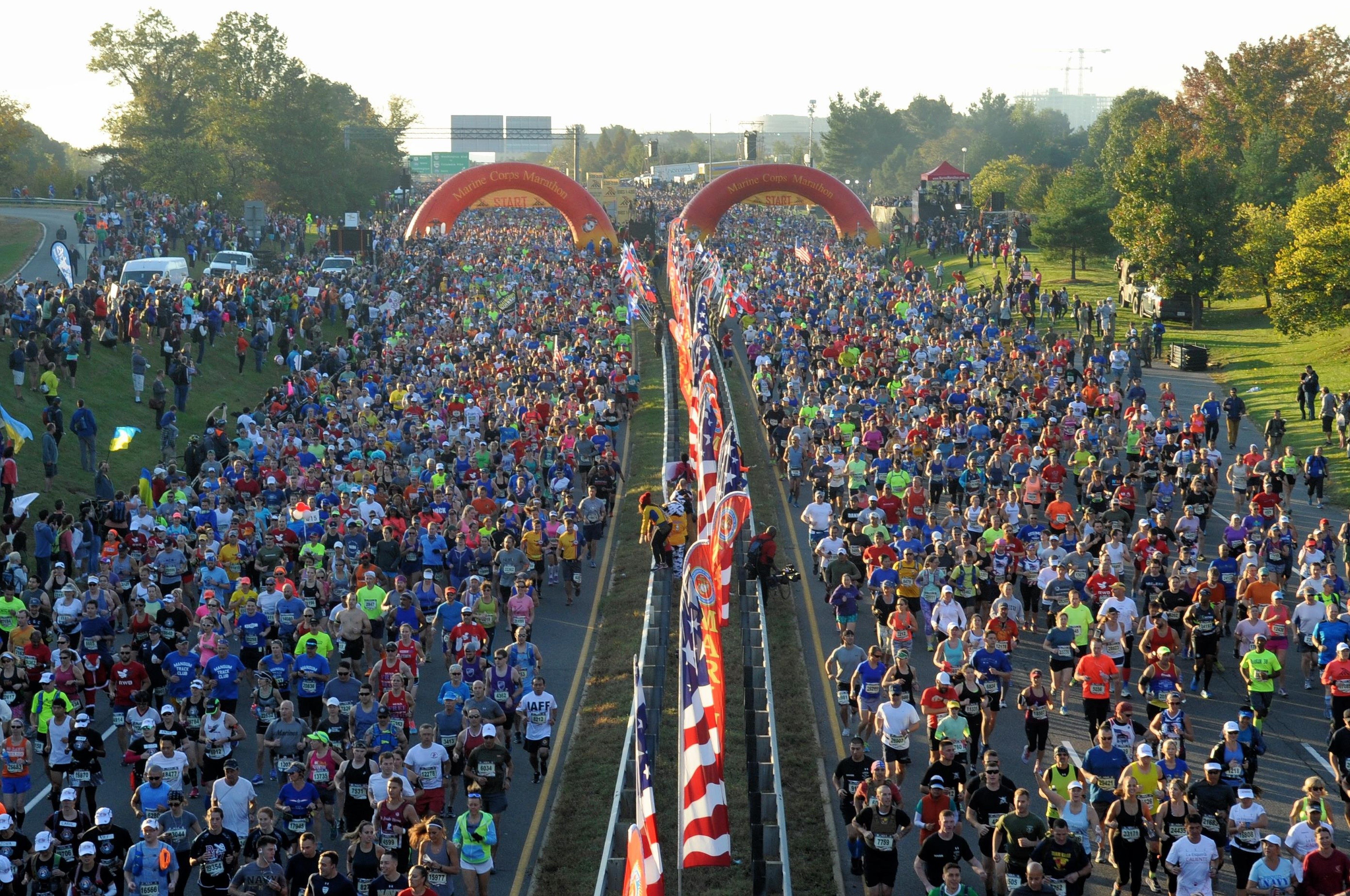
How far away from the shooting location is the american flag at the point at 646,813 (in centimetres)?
947

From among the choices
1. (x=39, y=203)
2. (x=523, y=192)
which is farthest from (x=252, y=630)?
(x=39, y=203)

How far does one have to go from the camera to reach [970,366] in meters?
32.2

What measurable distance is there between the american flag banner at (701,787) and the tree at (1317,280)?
34743 millimetres

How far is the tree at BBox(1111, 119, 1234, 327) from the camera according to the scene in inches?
1927

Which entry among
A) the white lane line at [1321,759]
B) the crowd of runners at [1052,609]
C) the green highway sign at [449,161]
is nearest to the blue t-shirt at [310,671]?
the crowd of runners at [1052,609]

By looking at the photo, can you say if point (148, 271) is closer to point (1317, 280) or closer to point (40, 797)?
point (40, 797)

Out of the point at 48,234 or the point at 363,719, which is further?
the point at 48,234

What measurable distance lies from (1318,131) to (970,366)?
136ft

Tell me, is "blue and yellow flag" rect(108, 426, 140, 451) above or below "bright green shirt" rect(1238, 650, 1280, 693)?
above

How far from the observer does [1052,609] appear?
18.6m

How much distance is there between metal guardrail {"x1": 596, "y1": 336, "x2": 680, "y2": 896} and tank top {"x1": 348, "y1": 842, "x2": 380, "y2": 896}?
5.68ft

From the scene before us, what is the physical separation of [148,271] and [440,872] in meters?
35.3

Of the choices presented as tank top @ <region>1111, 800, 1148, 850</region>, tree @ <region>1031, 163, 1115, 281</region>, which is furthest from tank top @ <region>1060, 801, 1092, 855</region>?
tree @ <region>1031, 163, 1115, 281</region>

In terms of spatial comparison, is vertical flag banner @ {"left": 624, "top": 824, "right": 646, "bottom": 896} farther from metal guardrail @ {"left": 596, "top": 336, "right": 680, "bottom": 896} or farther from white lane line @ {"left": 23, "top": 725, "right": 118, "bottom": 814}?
white lane line @ {"left": 23, "top": 725, "right": 118, "bottom": 814}
